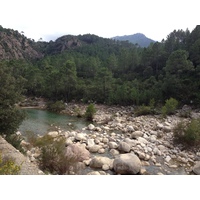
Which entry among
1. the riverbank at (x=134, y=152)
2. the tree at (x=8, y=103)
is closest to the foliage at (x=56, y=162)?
the riverbank at (x=134, y=152)

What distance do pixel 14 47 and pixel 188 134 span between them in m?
84.8

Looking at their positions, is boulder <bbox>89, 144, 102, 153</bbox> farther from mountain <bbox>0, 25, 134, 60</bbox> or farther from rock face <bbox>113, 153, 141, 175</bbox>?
mountain <bbox>0, 25, 134, 60</bbox>

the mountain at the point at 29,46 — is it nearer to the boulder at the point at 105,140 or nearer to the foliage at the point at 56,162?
the boulder at the point at 105,140

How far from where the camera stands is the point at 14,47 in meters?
83.2

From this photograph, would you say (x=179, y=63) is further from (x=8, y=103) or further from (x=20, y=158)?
(x=20, y=158)

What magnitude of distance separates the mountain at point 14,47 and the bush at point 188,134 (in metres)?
71.6

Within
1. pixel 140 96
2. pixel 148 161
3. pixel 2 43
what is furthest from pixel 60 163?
pixel 2 43

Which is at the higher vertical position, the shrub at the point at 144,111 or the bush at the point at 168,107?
the bush at the point at 168,107

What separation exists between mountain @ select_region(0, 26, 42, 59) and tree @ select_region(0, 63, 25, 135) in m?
69.5

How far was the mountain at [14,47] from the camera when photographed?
75938 mm

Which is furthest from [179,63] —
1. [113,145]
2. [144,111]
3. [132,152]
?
[132,152]

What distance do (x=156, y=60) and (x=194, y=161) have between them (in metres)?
31.8
